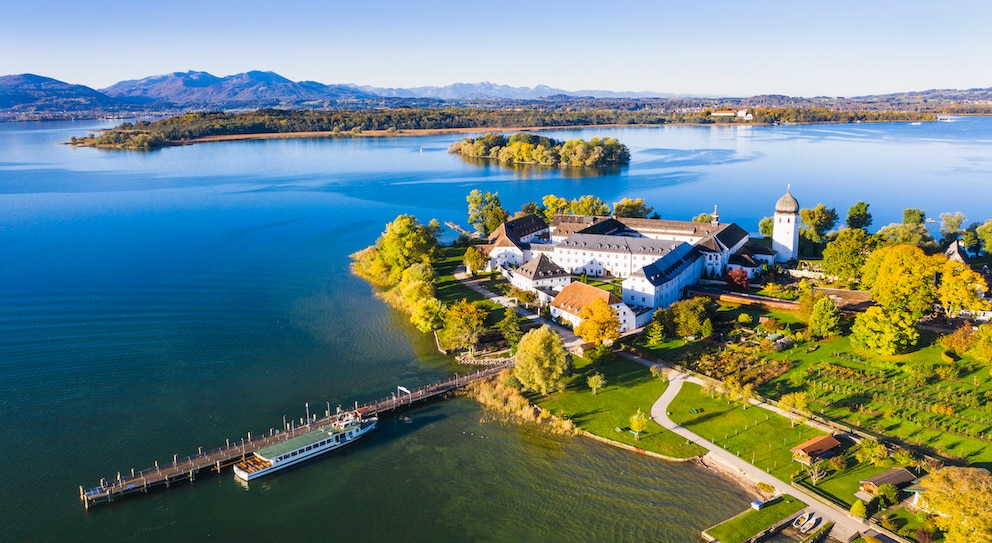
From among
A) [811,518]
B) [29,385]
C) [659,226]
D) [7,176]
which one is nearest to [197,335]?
[29,385]

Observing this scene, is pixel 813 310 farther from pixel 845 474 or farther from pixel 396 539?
pixel 396 539

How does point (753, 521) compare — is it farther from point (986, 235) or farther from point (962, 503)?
point (986, 235)

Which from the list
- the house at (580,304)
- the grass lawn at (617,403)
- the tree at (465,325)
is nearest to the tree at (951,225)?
the house at (580,304)

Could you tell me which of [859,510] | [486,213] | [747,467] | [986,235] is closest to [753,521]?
[747,467]

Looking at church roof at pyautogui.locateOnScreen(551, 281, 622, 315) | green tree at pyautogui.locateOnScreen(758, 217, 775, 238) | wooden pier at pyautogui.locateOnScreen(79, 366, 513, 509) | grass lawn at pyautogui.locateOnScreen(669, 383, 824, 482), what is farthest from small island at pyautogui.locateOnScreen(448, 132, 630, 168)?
Answer: wooden pier at pyautogui.locateOnScreen(79, 366, 513, 509)

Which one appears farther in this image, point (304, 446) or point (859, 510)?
point (304, 446)

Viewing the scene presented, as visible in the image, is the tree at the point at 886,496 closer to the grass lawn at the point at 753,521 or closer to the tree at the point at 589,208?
the grass lawn at the point at 753,521

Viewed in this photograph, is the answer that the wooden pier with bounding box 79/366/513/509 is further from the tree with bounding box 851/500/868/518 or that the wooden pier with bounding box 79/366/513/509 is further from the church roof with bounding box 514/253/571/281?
the tree with bounding box 851/500/868/518
